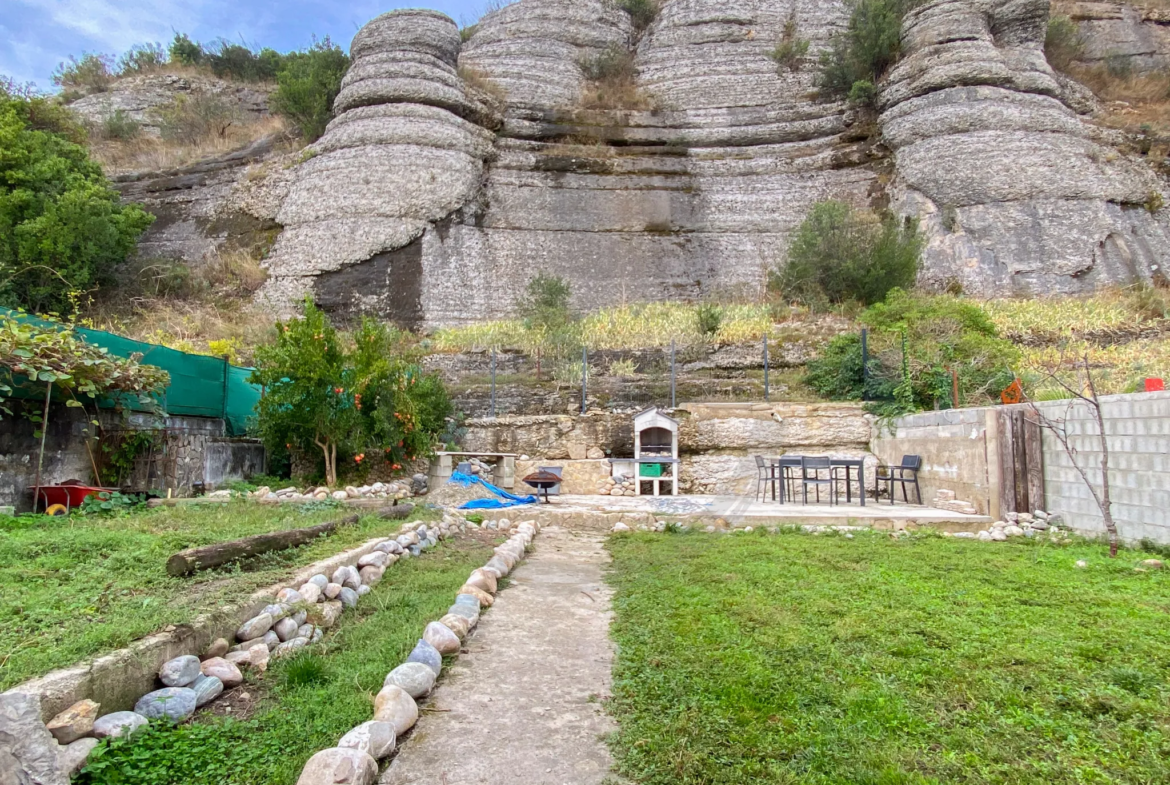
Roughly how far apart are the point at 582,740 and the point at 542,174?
21.9m

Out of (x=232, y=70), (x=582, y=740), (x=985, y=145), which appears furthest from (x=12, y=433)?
(x=232, y=70)

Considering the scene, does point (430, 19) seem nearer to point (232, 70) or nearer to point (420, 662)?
point (232, 70)

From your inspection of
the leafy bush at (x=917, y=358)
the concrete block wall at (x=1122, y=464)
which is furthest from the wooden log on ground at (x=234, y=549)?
the leafy bush at (x=917, y=358)

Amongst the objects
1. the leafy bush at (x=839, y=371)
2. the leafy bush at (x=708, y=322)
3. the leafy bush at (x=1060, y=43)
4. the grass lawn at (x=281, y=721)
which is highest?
the leafy bush at (x=1060, y=43)

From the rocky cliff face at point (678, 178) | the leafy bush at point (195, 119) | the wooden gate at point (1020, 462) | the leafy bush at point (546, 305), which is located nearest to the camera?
the wooden gate at point (1020, 462)

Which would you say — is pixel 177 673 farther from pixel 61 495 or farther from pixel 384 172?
pixel 384 172

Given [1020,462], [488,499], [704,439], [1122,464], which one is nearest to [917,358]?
[704,439]

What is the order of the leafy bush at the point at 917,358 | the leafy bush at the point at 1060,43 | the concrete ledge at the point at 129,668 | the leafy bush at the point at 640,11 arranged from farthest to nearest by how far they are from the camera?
the leafy bush at the point at 640,11 → the leafy bush at the point at 1060,43 → the leafy bush at the point at 917,358 → the concrete ledge at the point at 129,668

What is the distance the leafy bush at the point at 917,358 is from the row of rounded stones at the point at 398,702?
851cm

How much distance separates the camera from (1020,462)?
7227 millimetres

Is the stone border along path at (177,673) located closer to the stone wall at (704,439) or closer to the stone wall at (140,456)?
the stone wall at (140,456)

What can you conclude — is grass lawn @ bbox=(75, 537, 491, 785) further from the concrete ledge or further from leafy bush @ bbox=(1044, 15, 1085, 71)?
leafy bush @ bbox=(1044, 15, 1085, 71)

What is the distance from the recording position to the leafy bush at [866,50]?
22.4 m

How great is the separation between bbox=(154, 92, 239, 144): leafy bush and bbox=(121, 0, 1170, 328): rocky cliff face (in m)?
8.43
